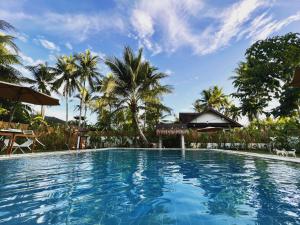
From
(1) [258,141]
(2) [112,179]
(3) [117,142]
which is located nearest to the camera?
(2) [112,179]

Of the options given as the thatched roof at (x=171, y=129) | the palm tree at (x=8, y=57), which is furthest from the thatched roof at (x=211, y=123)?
the palm tree at (x=8, y=57)

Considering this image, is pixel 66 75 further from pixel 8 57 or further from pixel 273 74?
Answer: pixel 273 74

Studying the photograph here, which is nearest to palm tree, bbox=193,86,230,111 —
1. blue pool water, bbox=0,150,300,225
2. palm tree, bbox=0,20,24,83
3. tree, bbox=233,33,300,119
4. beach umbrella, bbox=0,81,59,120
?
tree, bbox=233,33,300,119

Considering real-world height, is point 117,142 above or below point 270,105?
below

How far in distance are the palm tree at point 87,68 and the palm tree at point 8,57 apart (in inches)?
319

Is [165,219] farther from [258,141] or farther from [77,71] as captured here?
[77,71]

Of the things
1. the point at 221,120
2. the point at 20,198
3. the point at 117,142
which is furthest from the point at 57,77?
the point at 20,198

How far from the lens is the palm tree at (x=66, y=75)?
27.2m

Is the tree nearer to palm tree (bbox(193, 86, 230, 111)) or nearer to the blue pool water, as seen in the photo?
palm tree (bbox(193, 86, 230, 111))

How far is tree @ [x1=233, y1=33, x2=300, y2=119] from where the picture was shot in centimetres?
2131

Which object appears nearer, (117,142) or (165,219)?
(165,219)

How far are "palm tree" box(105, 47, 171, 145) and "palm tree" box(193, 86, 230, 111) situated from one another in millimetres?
18877

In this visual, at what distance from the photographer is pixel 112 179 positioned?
5301mm

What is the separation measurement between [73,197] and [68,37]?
63.1ft
